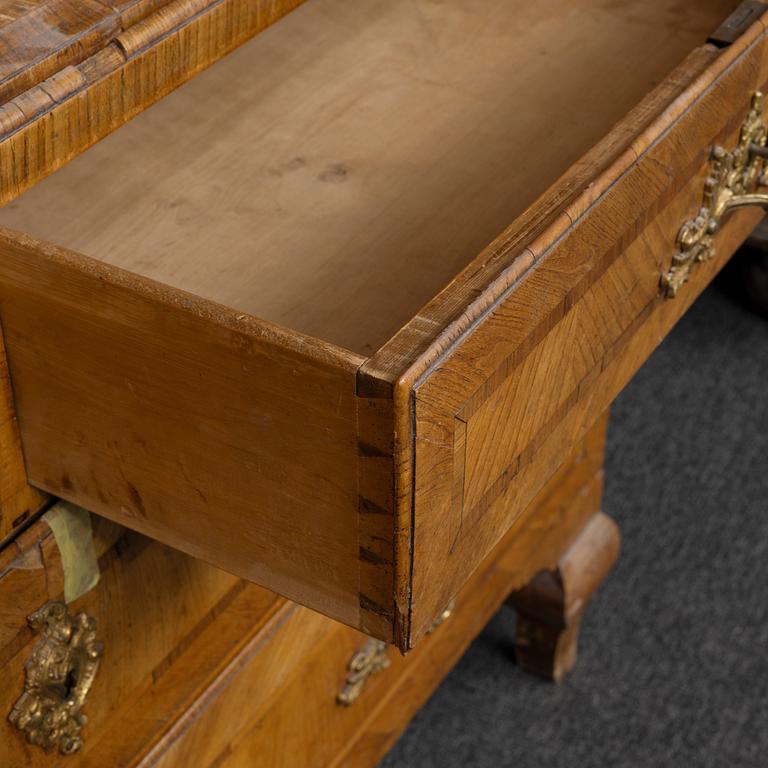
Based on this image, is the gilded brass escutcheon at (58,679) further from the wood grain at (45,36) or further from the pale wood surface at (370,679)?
the wood grain at (45,36)

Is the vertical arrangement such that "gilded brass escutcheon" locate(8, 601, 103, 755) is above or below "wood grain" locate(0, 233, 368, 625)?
below

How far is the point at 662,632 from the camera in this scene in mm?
1328

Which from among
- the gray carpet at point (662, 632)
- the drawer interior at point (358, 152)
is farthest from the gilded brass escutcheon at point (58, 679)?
the gray carpet at point (662, 632)

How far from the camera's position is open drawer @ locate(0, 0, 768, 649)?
1.76ft

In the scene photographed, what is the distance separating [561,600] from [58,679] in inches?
22.7

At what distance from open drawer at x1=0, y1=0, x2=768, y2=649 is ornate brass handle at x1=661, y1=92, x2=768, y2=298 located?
0.01 m

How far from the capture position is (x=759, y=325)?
170 cm

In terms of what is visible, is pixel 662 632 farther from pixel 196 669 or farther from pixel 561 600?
pixel 196 669

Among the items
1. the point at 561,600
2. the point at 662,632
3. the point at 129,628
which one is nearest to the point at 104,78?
the point at 129,628

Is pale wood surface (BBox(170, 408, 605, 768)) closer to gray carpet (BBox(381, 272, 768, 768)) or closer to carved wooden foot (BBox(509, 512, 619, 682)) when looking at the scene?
carved wooden foot (BBox(509, 512, 619, 682))

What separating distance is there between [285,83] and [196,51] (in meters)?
0.12

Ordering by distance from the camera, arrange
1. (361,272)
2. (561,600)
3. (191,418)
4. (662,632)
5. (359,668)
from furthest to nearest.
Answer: (662,632), (561,600), (359,668), (361,272), (191,418)

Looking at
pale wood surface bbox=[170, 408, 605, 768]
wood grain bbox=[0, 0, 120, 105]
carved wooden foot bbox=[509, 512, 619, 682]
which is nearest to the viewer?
wood grain bbox=[0, 0, 120, 105]

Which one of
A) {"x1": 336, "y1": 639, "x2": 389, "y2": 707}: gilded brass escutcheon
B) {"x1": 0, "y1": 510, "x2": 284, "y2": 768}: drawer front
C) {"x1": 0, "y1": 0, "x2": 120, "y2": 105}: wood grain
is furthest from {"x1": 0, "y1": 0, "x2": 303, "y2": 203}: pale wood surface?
{"x1": 336, "y1": 639, "x2": 389, "y2": 707}: gilded brass escutcheon
